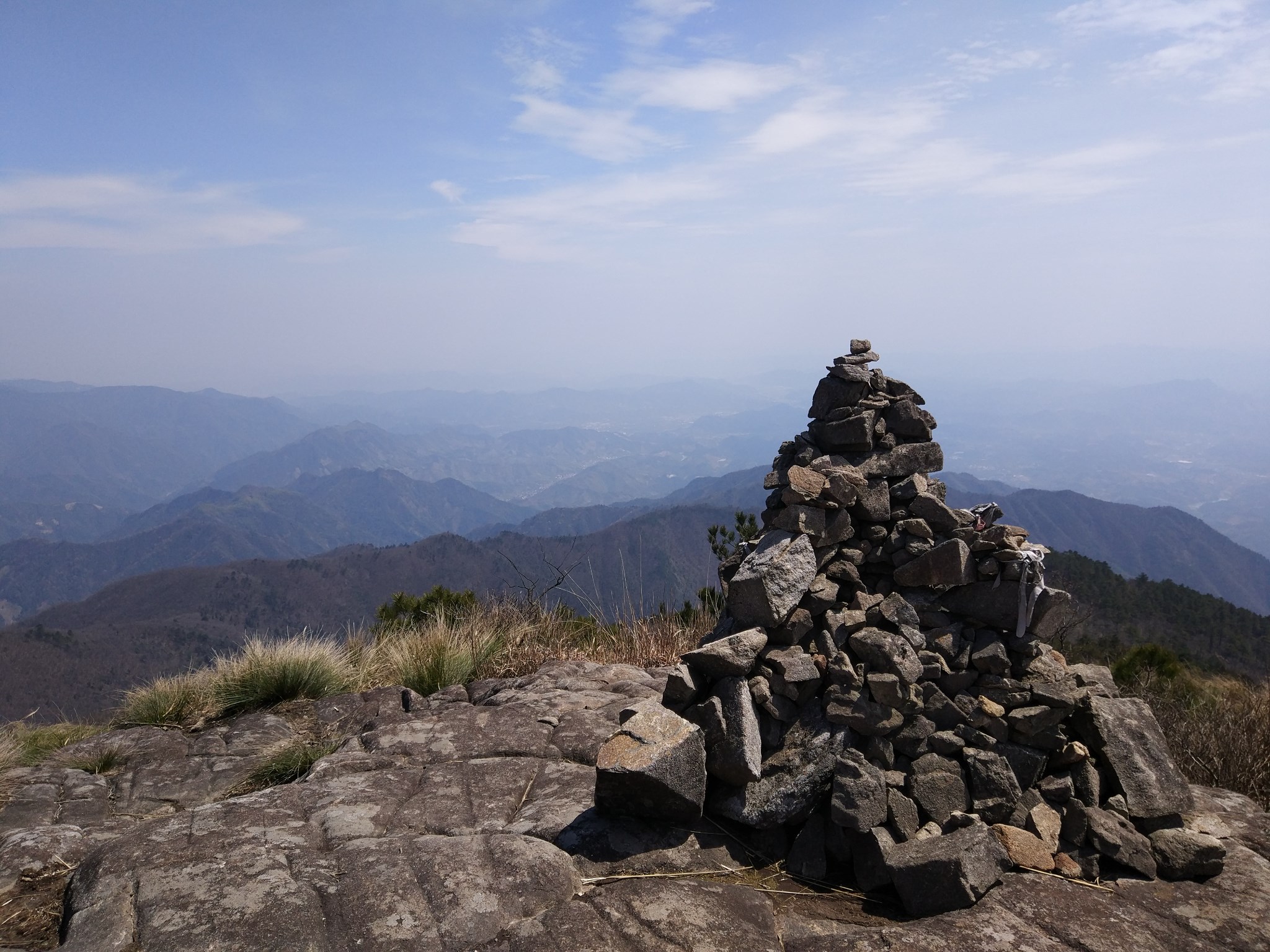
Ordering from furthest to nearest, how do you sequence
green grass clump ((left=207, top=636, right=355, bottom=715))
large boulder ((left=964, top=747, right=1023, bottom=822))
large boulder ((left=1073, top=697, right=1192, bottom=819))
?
green grass clump ((left=207, top=636, right=355, bottom=715)), large boulder ((left=1073, top=697, right=1192, bottom=819)), large boulder ((left=964, top=747, right=1023, bottom=822))

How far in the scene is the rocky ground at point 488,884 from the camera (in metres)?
3.95

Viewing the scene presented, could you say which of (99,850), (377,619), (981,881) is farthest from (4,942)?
(377,619)

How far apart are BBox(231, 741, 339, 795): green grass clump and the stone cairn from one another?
3523 mm

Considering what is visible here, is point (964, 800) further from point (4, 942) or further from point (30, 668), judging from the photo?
point (30, 668)

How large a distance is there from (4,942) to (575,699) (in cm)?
476

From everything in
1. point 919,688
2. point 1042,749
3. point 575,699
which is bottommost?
point 575,699

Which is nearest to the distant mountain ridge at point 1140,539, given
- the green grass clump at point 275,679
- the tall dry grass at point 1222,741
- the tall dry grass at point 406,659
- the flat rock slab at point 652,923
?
the tall dry grass at point 1222,741

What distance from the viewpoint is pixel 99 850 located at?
4.64 m

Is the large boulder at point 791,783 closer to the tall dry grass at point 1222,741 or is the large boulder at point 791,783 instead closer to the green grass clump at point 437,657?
the tall dry grass at point 1222,741

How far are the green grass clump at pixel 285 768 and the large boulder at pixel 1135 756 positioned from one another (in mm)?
6430

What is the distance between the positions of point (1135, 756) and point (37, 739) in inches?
442

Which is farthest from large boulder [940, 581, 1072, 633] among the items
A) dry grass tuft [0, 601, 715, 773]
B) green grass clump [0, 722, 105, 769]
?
green grass clump [0, 722, 105, 769]

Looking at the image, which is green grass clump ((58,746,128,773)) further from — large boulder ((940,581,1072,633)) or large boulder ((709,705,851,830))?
large boulder ((940,581,1072,633))

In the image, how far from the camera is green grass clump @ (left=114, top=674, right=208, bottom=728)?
9031mm
